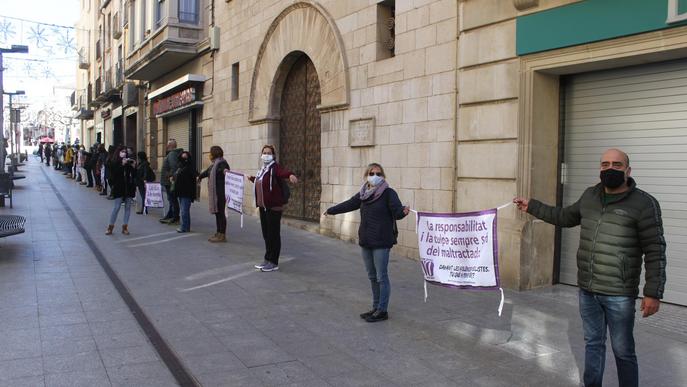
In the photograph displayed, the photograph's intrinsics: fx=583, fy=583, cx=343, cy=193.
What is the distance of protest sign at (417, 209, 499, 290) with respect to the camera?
5387 mm

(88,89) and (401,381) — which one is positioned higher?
(88,89)

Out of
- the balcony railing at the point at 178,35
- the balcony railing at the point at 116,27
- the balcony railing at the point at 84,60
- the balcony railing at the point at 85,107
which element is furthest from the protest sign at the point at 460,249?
the balcony railing at the point at 84,60

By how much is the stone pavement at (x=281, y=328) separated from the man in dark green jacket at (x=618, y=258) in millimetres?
675

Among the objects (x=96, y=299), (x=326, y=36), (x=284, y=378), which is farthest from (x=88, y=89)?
(x=284, y=378)

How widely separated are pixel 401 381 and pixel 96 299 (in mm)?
3611

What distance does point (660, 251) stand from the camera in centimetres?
346

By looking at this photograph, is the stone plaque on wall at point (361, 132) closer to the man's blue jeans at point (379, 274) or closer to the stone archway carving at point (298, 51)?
the stone archway carving at point (298, 51)

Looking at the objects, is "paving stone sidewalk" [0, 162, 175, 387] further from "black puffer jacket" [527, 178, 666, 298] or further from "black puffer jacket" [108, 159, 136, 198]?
"black puffer jacket" [527, 178, 666, 298]

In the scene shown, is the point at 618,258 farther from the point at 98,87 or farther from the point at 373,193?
the point at 98,87

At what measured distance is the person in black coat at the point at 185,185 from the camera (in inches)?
435

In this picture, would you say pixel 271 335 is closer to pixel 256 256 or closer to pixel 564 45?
pixel 256 256

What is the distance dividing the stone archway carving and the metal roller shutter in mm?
5717

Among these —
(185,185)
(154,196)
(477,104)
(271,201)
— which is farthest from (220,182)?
(477,104)

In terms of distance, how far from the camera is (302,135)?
496 inches
